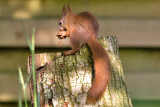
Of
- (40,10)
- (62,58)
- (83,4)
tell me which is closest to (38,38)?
(40,10)

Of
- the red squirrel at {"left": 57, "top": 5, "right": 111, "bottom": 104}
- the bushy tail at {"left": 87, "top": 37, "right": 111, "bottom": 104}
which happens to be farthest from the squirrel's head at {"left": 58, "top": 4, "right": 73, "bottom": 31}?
the bushy tail at {"left": 87, "top": 37, "right": 111, "bottom": 104}

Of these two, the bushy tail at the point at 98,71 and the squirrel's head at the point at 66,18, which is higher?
the squirrel's head at the point at 66,18

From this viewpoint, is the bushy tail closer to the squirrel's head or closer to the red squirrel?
the red squirrel

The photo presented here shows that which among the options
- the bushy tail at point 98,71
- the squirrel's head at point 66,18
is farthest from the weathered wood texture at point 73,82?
the squirrel's head at point 66,18

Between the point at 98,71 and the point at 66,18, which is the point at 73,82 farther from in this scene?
the point at 66,18

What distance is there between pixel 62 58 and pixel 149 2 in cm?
152

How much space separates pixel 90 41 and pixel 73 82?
1.16ft

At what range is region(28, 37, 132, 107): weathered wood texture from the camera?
5.78ft

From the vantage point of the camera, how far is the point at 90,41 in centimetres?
206

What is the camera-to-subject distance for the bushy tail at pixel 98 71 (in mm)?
1748

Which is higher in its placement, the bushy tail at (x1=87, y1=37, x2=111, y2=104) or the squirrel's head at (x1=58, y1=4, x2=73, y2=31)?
the squirrel's head at (x1=58, y1=4, x2=73, y2=31)

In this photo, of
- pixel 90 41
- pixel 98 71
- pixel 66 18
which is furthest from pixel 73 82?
pixel 66 18

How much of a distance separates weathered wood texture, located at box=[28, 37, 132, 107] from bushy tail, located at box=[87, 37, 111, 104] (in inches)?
1.2

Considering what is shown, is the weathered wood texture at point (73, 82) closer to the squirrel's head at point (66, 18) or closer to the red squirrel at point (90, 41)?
the red squirrel at point (90, 41)
